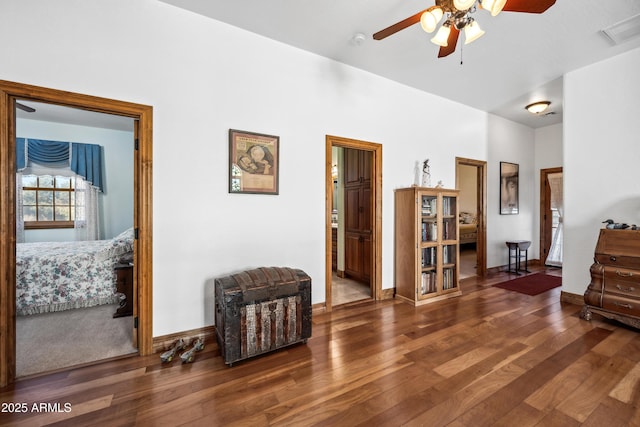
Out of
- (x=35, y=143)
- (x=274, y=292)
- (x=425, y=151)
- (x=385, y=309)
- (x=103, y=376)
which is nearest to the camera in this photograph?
(x=103, y=376)

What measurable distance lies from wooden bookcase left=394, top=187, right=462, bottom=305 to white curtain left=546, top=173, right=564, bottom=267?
11.0 feet

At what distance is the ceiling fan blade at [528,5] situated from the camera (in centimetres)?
158

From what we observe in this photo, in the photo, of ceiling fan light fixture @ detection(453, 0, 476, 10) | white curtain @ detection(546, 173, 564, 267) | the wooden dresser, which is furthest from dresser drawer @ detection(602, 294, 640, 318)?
white curtain @ detection(546, 173, 564, 267)

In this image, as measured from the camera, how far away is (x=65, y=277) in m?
3.32

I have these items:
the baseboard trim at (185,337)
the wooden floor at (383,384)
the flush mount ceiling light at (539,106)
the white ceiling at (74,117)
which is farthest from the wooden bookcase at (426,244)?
the white ceiling at (74,117)

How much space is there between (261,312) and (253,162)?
4.81 ft

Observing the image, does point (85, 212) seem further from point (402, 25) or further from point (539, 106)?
point (539, 106)

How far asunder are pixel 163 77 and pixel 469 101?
4436 millimetres

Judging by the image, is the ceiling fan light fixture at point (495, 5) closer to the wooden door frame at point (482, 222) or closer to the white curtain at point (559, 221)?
the wooden door frame at point (482, 222)

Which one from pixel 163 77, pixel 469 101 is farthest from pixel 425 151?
pixel 163 77

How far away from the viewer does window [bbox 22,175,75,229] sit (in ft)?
16.5

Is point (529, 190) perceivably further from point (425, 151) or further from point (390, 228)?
point (390, 228)

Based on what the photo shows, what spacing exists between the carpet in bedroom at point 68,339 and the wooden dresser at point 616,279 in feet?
15.2

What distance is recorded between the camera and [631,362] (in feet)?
7.01
